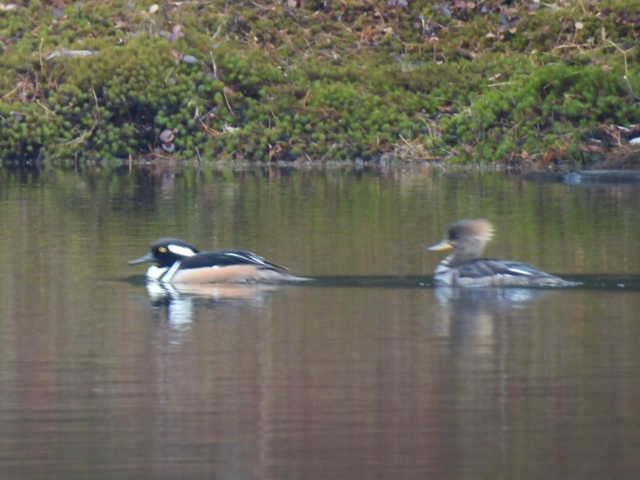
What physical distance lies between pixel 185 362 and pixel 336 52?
17627 millimetres

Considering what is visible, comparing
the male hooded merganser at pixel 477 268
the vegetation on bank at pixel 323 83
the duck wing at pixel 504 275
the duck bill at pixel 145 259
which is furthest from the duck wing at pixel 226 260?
the vegetation on bank at pixel 323 83

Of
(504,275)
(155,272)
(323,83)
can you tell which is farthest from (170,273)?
(323,83)

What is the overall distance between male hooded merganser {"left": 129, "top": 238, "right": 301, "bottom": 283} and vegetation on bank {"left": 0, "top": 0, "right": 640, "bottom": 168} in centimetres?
964

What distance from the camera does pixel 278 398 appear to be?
903 cm

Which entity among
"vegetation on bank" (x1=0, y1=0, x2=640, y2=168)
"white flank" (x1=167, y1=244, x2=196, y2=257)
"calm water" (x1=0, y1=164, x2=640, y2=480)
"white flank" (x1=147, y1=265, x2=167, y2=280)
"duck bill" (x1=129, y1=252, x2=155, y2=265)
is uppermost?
"vegetation on bank" (x1=0, y1=0, x2=640, y2=168)

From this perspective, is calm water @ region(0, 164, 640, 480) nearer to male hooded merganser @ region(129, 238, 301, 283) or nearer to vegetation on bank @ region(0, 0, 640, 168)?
male hooded merganser @ region(129, 238, 301, 283)

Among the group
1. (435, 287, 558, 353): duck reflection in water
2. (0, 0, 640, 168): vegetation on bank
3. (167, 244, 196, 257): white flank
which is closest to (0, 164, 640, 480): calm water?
(435, 287, 558, 353): duck reflection in water

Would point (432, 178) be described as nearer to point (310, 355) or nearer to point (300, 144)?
point (300, 144)

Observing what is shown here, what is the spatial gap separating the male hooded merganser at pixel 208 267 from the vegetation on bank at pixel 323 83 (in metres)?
9.64

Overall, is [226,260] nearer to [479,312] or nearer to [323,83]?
[479,312]

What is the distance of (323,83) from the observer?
1011 inches

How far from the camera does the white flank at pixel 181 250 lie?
13828 millimetres

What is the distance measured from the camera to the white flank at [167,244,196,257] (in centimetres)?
1383

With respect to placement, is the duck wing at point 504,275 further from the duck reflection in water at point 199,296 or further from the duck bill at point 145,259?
the duck bill at point 145,259
